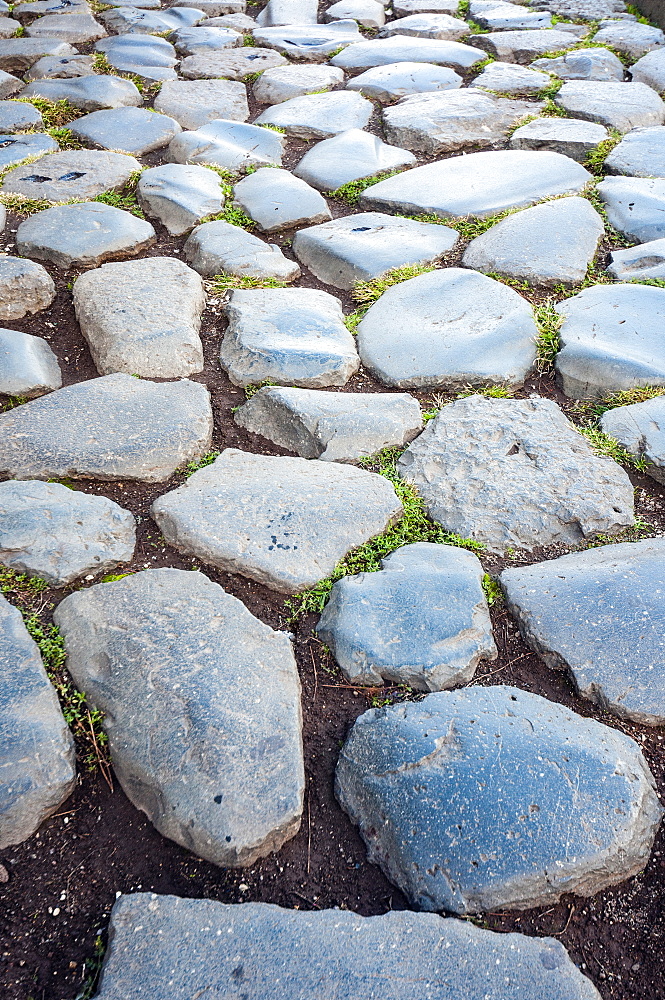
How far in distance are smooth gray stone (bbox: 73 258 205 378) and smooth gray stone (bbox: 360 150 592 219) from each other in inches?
36.7

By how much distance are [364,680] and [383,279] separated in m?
1.53

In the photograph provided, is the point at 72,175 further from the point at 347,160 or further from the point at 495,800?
the point at 495,800

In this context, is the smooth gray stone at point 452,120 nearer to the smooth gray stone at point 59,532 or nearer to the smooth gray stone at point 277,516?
the smooth gray stone at point 277,516

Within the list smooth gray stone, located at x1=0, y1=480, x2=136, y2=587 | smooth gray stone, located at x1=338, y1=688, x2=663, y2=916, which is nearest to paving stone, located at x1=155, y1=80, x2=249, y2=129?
smooth gray stone, located at x1=0, y1=480, x2=136, y2=587

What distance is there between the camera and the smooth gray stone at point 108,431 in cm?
183

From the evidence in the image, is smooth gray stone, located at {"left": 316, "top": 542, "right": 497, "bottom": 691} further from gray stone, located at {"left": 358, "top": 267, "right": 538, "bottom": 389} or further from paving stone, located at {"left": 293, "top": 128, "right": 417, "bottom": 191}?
paving stone, located at {"left": 293, "top": 128, "right": 417, "bottom": 191}

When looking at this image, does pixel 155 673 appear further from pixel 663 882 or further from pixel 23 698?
pixel 663 882

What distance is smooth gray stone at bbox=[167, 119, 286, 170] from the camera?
3168 mm

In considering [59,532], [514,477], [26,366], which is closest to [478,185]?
[514,477]

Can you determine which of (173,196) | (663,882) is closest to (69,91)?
(173,196)

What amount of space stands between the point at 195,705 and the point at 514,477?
37.7 inches

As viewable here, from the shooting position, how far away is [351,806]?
4.31ft

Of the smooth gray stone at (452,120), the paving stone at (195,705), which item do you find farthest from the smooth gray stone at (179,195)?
the paving stone at (195,705)

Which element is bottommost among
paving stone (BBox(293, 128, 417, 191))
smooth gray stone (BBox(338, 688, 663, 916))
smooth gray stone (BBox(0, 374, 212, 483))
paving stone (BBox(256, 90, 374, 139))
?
smooth gray stone (BBox(338, 688, 663, 916))
